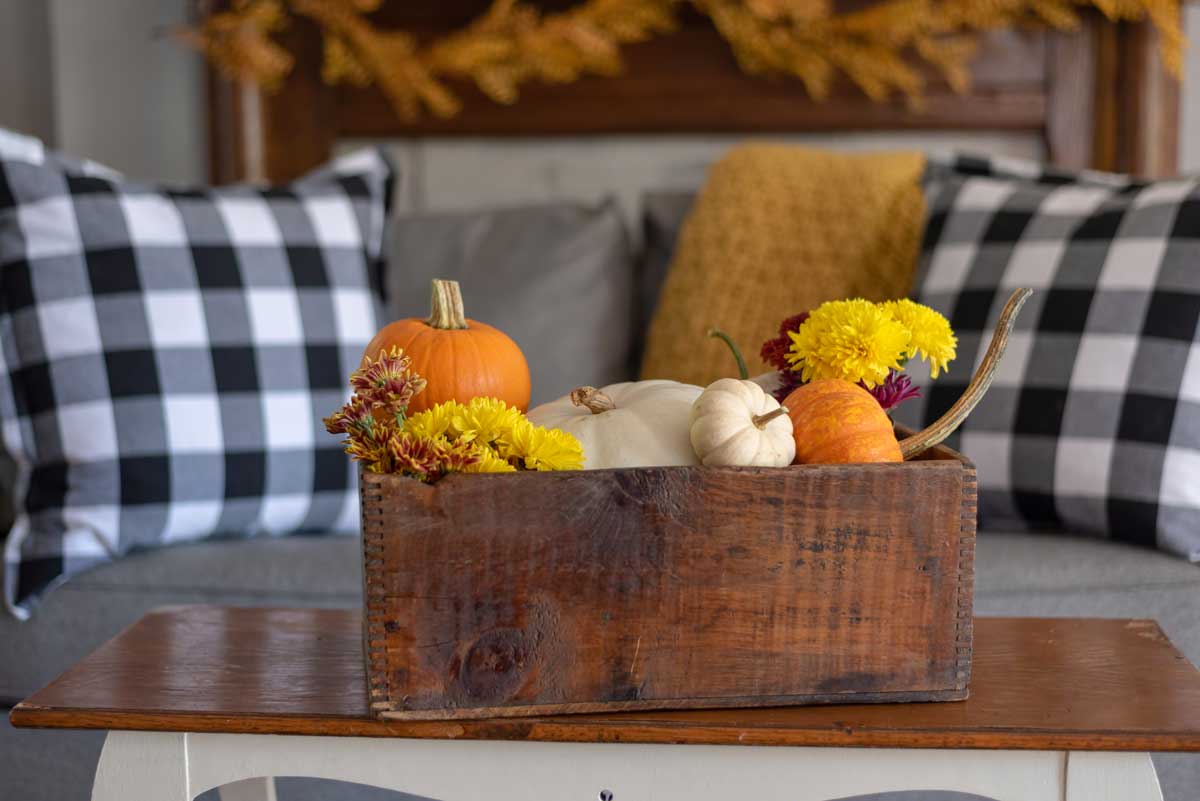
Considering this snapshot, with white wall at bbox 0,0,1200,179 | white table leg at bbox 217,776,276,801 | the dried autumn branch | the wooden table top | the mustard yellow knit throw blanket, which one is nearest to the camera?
the wooden table top

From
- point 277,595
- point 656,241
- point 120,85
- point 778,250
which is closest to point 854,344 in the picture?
point 277,595

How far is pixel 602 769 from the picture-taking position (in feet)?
2.32

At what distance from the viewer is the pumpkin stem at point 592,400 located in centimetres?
77

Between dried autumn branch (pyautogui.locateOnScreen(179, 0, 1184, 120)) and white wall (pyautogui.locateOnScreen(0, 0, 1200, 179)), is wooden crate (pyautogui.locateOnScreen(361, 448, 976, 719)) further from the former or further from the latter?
white wall (pyautogui.locateOnScreen(0, 0, 1200, 179))

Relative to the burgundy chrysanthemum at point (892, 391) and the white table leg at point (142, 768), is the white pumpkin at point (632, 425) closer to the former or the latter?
the burgundy chrysanthemum at point (892, 391)

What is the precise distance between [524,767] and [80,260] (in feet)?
3.06

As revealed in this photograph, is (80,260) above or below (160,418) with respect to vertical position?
above

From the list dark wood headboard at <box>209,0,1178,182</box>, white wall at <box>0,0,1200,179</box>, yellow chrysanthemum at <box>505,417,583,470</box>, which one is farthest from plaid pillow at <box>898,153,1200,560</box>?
white wall at <box>0,0,1200,179</box>

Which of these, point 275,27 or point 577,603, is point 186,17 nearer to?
point 275,27

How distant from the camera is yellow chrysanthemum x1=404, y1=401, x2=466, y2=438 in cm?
69

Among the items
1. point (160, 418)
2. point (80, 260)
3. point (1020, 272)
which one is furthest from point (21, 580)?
point (1020, 272)

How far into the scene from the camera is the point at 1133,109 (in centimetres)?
193

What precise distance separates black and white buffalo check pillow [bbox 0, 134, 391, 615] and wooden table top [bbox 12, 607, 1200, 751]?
0.51 m

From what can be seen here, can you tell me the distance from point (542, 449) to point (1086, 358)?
33.0 inches
